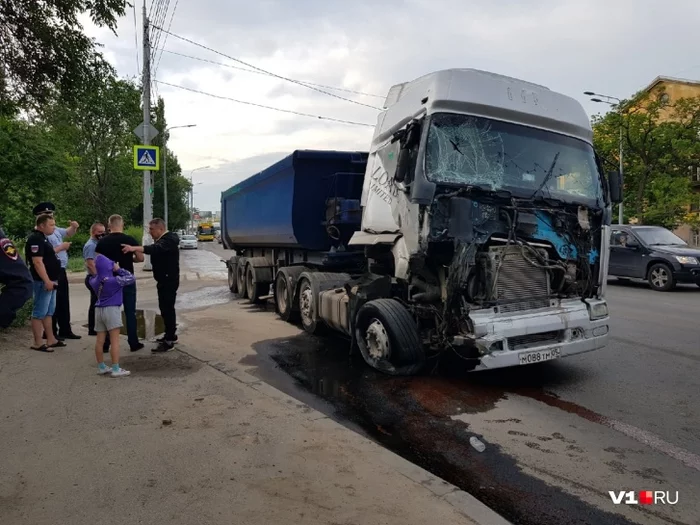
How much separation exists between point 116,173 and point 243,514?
32.6m

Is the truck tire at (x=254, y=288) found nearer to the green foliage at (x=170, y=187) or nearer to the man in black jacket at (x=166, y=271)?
the man in black jacket at (x=166, y=271)

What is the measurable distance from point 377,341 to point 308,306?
9.37 ft

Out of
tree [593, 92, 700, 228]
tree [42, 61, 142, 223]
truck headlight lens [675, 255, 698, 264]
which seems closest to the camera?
truck headlight lens [675, 255, 698, 264]

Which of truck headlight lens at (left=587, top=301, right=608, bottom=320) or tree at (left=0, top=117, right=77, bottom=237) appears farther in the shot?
tree at (left=0, top=117, right=77, bottom=237)

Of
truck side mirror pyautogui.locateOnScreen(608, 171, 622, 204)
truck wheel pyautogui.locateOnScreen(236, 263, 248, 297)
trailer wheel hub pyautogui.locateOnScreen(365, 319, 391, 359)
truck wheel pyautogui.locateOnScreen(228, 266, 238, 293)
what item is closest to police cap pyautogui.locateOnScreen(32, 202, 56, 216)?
trailer wheel hub pyautogui.locateOnScreen(365, 319, 391, 359)

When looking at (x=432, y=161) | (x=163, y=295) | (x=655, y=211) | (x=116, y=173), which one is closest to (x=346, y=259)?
(x=163, y=295)

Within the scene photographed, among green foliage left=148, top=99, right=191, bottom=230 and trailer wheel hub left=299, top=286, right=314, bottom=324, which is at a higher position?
green foliage left=148, top=99, right=191, bottom=230

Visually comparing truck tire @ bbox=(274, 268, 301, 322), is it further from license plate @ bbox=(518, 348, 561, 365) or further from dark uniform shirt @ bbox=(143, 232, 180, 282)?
license plate @ bbox=(518, 348, 561, 365)

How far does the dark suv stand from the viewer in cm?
1384

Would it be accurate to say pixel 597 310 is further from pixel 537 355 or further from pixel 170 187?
pixel 170 187

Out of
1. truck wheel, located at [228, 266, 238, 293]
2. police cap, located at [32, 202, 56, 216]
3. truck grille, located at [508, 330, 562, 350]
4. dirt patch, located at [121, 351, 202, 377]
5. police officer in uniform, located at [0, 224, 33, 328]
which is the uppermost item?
police cap, located at [32, 202, 56, 216]

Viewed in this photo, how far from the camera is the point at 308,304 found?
891 cm

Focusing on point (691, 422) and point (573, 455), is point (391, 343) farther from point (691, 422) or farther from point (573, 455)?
point (691, 422)

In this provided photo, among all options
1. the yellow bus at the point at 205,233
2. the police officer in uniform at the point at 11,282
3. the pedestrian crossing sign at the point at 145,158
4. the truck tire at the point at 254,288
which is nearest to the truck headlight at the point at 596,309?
the police officer in uniform at the point at 11,282
